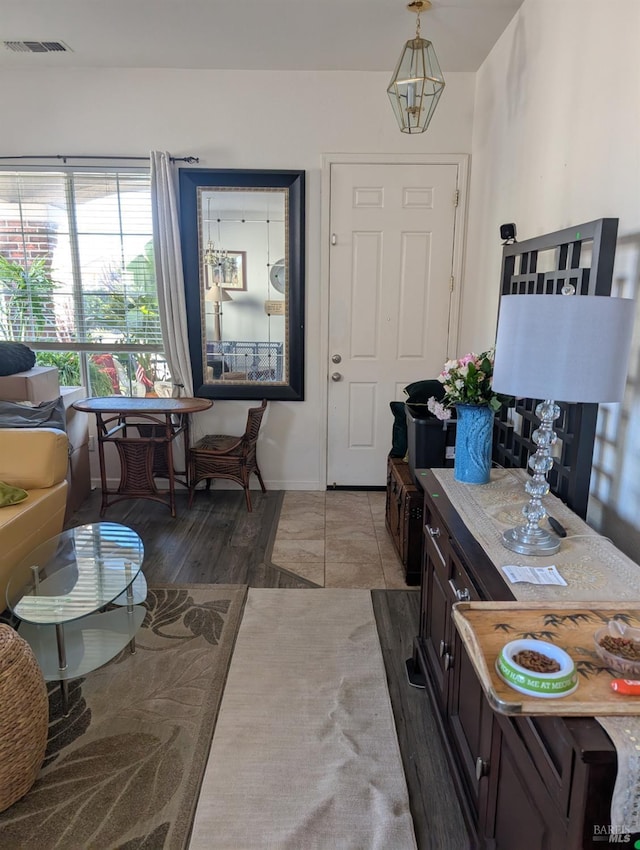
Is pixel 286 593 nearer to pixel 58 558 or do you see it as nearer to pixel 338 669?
pixel 338 669

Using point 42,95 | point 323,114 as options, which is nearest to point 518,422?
point 323,114

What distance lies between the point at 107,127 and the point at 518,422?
10.8 feet

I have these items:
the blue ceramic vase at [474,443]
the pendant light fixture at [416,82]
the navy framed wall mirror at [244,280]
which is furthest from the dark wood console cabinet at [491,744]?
the navy framed wall mirror at [244,280]

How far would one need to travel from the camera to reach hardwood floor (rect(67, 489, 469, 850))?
1624 millimetres

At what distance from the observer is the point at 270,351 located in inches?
158

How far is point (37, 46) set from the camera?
3.28 metres

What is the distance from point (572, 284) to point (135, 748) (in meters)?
2.10

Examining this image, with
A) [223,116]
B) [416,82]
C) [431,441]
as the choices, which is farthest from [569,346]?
[223,116]

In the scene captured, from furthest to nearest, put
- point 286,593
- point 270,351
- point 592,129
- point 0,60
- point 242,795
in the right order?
point 270,351, point 0,60, point 286,593, point 592,129, point 242,795

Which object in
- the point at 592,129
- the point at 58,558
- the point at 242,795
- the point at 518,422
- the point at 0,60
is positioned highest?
the point at 0,60

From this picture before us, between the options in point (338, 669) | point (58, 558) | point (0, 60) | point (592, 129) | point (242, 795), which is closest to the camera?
point (242, 795)

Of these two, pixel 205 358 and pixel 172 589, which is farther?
pixel 205 358

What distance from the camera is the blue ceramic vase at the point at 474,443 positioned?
1894 mm

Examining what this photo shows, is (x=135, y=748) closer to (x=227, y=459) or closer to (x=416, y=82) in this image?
(x=227, y=459)
